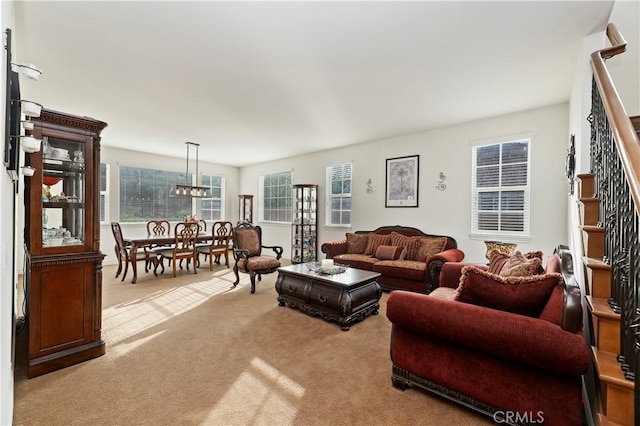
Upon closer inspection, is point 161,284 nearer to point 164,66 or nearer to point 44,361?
point 44,361

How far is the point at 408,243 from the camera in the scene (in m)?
4.97

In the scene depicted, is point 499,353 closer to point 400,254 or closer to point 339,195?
point 400,254

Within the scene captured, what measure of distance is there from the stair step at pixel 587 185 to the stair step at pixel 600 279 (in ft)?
2.41

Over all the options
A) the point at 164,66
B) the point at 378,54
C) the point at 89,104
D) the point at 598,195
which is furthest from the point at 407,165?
the point at 89,104

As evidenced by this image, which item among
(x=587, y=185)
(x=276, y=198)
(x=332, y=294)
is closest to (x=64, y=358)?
(x=332, y=294)

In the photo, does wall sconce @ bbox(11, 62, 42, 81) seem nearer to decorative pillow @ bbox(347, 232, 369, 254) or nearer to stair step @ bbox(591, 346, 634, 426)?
stair step @ bbox(591, 346, 634, 426)

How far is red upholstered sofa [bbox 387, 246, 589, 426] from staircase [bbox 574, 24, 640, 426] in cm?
13

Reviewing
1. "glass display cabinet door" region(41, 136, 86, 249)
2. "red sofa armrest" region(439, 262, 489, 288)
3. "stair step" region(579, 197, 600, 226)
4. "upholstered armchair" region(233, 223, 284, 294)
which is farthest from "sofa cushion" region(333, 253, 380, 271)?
"glass display cabinet door" region(41, 136, 86, 249)

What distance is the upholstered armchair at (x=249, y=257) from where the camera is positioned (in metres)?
4.45

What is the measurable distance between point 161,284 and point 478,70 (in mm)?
5329

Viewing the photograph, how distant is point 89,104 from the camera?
4.01m

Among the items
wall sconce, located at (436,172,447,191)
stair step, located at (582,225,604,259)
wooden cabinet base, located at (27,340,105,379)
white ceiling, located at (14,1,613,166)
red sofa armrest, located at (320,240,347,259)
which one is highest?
white ceiling, located at (14,1,613,166)

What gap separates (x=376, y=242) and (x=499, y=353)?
147 inches

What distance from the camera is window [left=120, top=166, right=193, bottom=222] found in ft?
22.8
